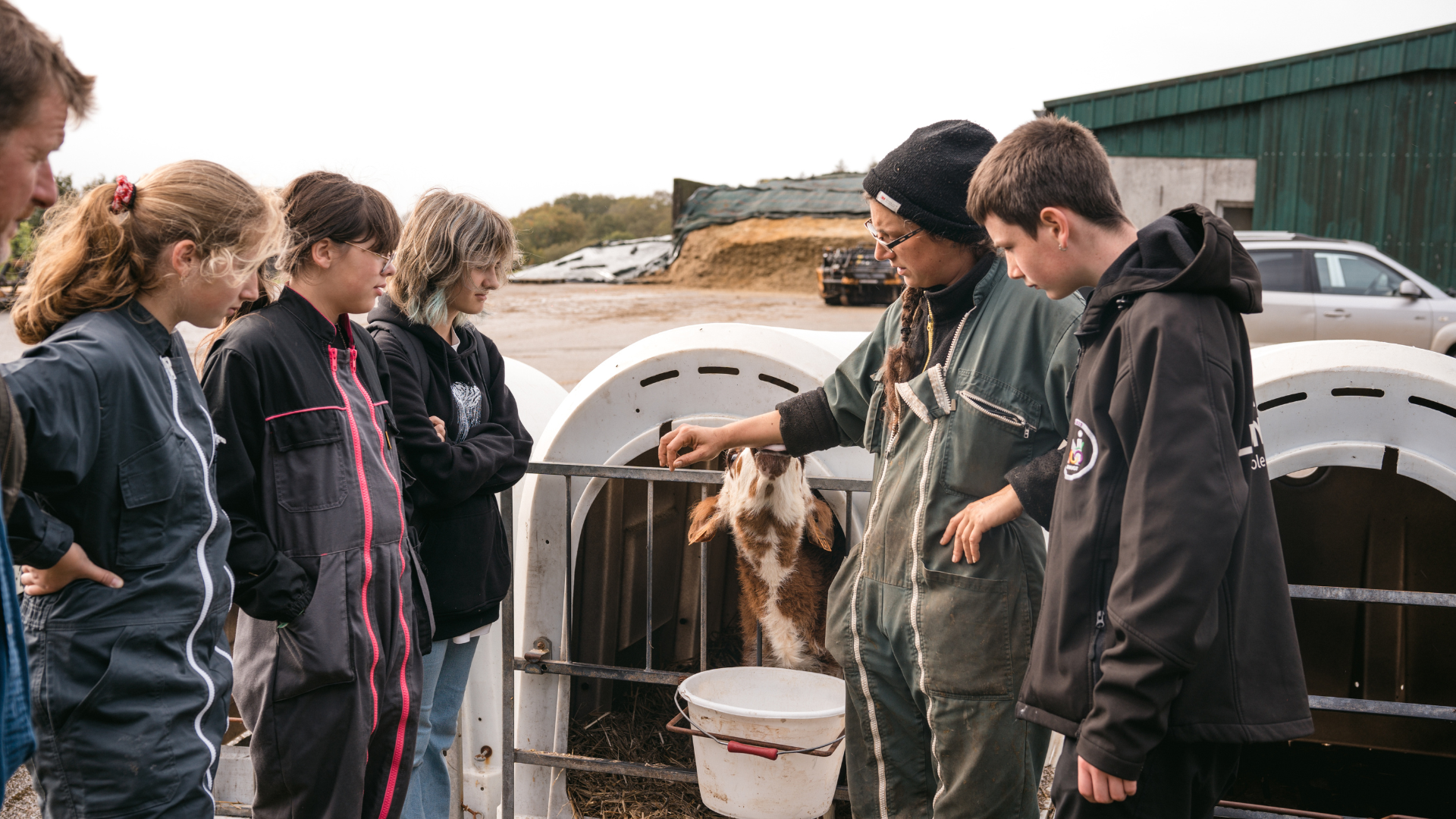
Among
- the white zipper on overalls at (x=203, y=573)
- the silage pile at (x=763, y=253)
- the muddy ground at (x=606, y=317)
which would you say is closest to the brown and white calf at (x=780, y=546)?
the white zipper on overalls at (x=203, y=573)

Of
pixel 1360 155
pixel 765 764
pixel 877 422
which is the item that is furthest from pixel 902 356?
pixel 1360 155

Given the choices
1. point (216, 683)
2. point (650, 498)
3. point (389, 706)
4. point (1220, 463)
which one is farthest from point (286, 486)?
point (1220, 463)

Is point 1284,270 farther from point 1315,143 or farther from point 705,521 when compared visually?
point 705,521

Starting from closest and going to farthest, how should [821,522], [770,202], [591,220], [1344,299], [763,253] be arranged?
[821,522] < [1344,299] < [763,253] < [770,202] < [591,220]

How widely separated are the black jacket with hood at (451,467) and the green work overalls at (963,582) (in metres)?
Answer: 1.01

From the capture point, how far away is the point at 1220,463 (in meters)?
1.36

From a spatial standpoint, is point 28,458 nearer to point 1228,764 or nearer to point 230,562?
point 230,562

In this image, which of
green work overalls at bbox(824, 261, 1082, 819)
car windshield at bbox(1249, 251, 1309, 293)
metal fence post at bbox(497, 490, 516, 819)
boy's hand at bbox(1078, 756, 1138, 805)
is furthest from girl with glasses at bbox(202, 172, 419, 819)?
car windshield at bbox(1249, 251, 1309, 293)

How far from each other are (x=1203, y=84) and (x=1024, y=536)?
16.8 metres

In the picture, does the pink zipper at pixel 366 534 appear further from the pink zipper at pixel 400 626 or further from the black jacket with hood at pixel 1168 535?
the black jacket with hood at pixel 1168 535

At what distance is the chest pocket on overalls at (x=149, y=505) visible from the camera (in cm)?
159

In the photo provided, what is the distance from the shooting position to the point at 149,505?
1.62 meters

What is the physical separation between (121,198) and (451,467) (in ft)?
3.01

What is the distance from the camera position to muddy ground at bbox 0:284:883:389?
1318 centimetres
